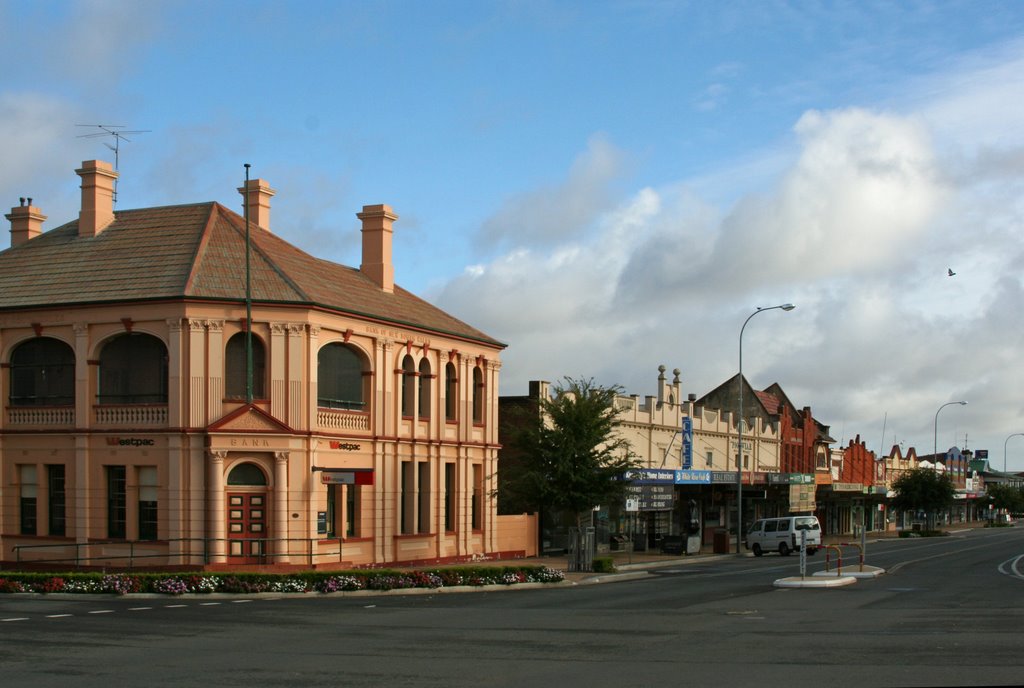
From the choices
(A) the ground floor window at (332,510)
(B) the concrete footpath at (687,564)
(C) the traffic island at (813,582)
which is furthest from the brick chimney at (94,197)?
(C) the traffic island at (813,582)

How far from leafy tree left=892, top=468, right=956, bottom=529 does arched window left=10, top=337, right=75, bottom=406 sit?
7473cm

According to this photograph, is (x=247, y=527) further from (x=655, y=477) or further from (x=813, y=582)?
(x=655, y=477)

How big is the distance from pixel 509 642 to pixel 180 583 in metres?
12.5

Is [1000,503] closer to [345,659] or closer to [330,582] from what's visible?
[330,582]

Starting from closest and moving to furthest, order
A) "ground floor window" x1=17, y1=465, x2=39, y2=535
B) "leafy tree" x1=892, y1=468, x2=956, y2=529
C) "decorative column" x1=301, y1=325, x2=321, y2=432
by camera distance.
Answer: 1. "decorative column" x1=301, y1=325, x2=321, y2=432
2. "ground floor window" x1=17, y1=465, x2=39, y2=535
3. "leafy tree" x1=892, y1=468, x2=956, y2=529

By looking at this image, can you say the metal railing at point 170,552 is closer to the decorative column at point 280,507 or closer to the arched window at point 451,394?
the decorative column at point 280,507

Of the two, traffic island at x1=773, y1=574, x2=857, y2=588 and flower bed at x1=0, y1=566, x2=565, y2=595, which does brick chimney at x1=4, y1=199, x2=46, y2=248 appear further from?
traffic island at x1=773, y1=574, x2=857, y2=588

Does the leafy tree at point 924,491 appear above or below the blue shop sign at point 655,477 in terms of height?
below

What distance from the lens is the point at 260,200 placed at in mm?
43875

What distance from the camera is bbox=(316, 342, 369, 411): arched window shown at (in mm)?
38281

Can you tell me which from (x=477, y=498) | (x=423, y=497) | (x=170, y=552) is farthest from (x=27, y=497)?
(x=477, y=498)

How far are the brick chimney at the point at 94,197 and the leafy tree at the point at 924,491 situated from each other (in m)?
73.2

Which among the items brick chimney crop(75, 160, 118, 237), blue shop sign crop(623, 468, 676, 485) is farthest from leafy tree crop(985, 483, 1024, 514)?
brick chimney crop(75, 160, 118, 237)

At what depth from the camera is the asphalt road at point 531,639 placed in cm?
1580
